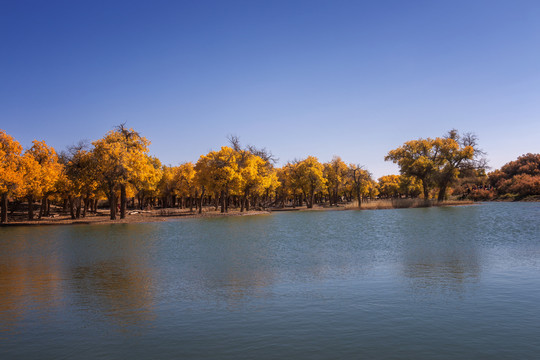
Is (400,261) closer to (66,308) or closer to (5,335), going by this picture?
(66,308)

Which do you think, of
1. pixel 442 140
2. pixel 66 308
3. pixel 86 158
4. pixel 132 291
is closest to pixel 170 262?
pixel 132 291

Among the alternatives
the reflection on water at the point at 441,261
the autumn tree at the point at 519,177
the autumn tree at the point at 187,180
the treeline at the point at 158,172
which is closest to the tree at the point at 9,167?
the treeline at the point at 158,172

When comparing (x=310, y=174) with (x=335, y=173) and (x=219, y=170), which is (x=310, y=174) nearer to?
(x=335, y=173)

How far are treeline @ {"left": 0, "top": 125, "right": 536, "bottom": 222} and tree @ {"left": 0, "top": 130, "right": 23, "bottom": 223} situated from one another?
0.46 ft

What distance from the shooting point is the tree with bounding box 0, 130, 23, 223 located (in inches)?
2376

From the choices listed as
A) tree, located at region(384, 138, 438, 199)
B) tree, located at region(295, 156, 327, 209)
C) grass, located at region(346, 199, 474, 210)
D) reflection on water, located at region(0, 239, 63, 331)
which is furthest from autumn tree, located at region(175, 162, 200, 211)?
reflection on water, located at region(0, 239, 63, 331)

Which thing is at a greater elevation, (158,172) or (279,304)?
(158,172)

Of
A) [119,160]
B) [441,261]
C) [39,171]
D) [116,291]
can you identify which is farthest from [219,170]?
[116,291]

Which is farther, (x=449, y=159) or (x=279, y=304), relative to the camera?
(x=449, y=159)

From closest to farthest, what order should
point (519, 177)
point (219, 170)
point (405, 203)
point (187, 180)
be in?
point (219, 170) → point (405, 203) → point (187, 180) → point (519, 177)

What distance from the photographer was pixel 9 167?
62.1 metres

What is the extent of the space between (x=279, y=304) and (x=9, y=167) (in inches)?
2608

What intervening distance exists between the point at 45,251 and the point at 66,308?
65.8 feet

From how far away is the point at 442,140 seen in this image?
99375mm
